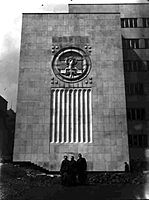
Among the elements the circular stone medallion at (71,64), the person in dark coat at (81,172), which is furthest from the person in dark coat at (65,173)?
the circular stone medallion at (71,64)

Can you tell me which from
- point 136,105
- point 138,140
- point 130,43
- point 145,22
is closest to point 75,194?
point 138,140

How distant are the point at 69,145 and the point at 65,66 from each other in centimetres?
946

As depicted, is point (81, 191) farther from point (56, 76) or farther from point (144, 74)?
point (144, 74)

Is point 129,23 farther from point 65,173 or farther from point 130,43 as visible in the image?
point 65,173

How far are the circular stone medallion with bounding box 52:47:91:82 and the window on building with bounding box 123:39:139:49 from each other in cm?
1288

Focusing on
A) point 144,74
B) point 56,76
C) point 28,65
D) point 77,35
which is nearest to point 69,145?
point 56,76

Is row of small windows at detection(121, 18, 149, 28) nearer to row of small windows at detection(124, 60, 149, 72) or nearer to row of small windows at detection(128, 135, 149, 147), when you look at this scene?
row of small windows at detection(124, 60, 149, 72)

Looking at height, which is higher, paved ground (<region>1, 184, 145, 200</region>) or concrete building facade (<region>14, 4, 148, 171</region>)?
concrete building facade (<region>14, 4, 148, 171</region>)

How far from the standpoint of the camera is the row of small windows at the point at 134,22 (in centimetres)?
4297

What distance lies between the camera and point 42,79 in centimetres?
3080

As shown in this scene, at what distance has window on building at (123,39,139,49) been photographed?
137 ft

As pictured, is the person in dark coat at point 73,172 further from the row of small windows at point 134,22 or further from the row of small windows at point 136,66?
the row of small windows at point 134,22

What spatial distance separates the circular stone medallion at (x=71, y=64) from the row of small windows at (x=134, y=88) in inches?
431

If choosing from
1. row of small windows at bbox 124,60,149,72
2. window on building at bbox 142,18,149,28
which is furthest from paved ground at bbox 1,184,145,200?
window on building at bbox 142,18,149,28
